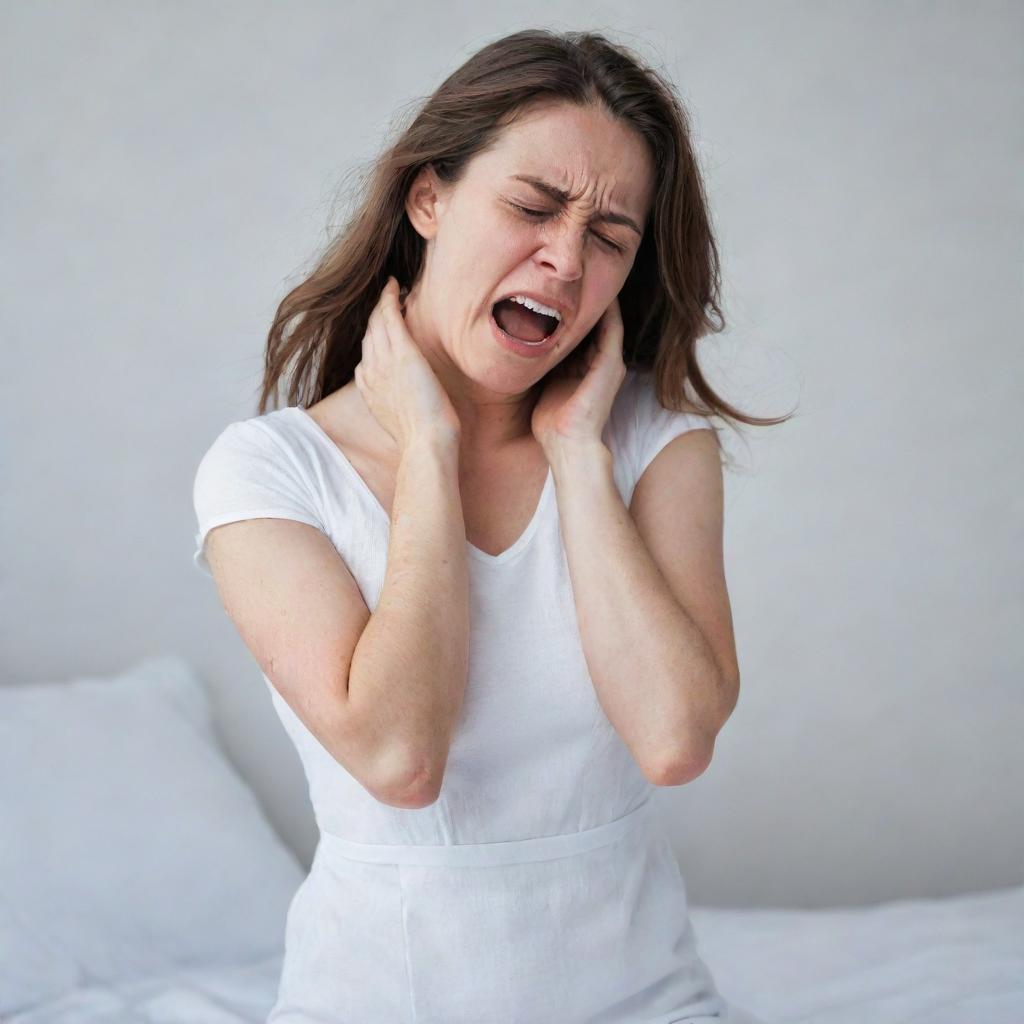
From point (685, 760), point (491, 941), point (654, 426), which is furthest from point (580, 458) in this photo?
point (491, 941)

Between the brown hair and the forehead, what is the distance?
0.02 m

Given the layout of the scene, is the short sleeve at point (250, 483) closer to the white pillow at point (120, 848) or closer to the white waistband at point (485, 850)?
the white waistband at point (485, 850)

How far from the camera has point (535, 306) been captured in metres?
1.43

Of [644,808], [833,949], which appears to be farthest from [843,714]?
[644,808]

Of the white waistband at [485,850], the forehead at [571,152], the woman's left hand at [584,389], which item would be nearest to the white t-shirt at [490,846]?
the white waistband at [485,850]

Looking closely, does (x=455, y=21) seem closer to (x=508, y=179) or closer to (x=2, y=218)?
(x=2, y=218)

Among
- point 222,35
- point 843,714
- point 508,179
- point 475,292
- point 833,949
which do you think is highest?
point 222,35

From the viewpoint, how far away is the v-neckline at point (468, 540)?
143cm

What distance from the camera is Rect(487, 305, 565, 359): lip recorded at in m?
1.43

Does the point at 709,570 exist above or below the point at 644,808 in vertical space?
above

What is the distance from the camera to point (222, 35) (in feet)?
8.64

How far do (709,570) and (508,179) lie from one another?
51 cm

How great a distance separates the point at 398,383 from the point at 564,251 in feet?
0.83

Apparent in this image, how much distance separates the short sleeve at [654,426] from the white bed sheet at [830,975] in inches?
36.5
